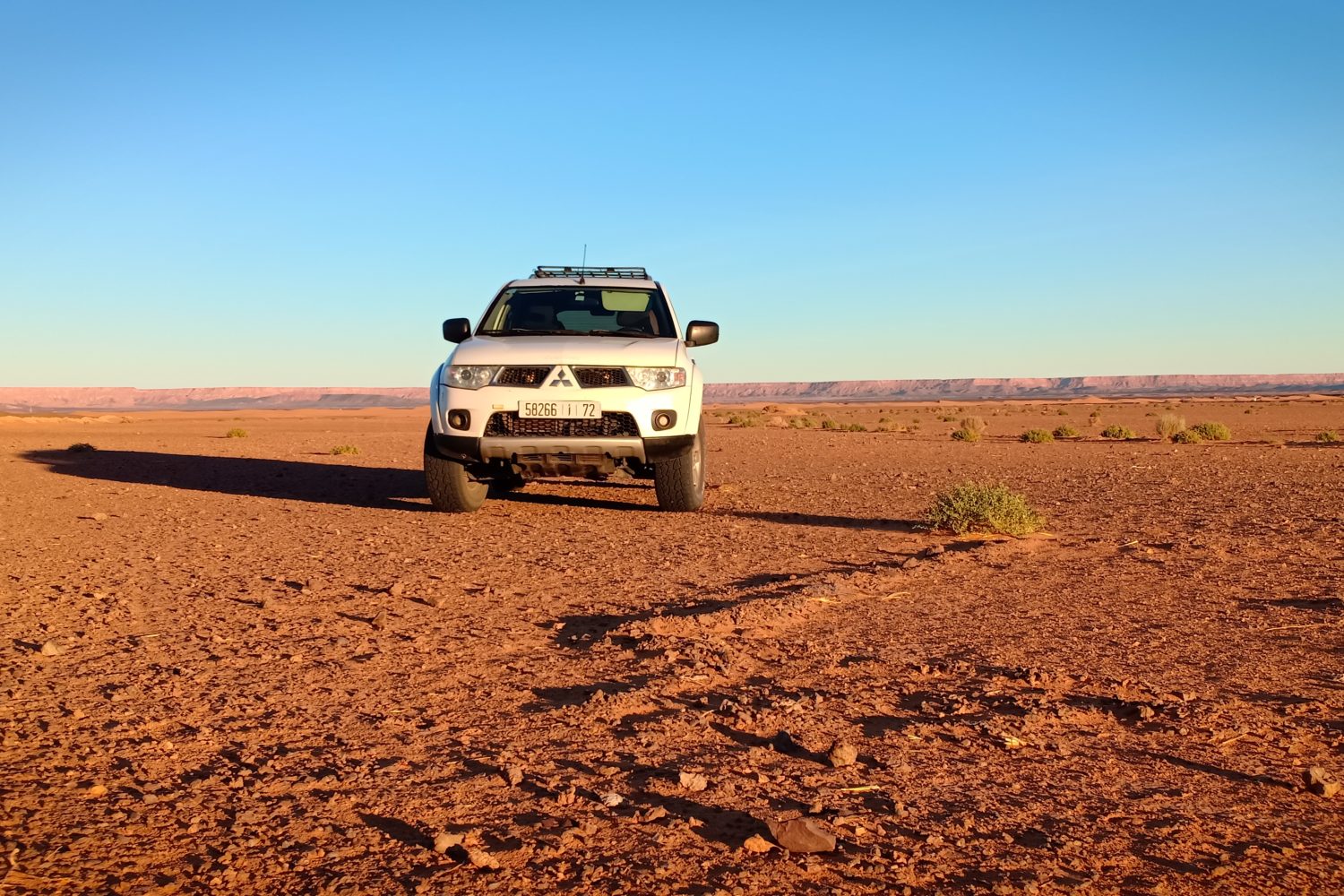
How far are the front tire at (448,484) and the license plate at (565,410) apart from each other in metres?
1.19

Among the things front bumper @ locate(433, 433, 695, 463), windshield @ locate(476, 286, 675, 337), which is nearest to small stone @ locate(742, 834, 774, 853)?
front bumper @ locate(433, 433, 695, 463)

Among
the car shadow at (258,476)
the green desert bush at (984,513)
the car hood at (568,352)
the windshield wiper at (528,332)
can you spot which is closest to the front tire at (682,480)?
the car hood at (568,352)

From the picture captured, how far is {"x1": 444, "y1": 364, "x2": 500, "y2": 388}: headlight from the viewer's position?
8.62 m

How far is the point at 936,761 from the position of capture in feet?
10.8

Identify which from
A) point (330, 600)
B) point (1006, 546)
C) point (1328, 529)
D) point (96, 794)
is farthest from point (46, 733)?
point (1328, 529)

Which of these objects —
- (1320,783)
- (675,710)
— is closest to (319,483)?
(675,710)

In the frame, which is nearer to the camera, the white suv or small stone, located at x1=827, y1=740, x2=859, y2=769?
small stone, located at x1=827, y1=740, x2=859, y2=769

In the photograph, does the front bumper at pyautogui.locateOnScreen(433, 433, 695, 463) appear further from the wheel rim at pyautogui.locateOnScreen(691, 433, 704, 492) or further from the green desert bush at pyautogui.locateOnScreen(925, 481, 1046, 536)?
A: the green desert bush at pyautogui.locateOnScreen(925, 481, 1046, 536)

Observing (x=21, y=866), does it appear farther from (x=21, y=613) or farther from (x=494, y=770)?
(x=21, y=613)

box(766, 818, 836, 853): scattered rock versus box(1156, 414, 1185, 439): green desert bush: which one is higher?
box(1156, 414, 1185, 439): green desert bush

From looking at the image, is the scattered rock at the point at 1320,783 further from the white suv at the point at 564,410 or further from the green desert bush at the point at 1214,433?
the green desert bush at the point at 1214,433

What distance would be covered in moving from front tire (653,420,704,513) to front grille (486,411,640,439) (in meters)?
0.60

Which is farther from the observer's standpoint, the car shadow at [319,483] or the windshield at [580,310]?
the windshield at [580,310]

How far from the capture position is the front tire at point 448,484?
924 centimetres
